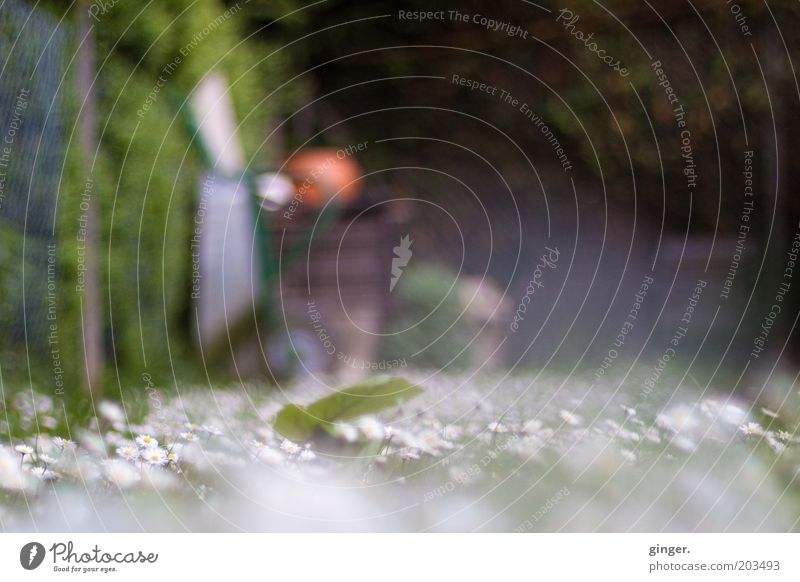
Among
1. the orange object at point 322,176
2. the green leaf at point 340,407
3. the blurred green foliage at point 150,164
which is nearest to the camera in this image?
the green leaf at point 340,407

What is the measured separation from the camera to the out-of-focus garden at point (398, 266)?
983 mm

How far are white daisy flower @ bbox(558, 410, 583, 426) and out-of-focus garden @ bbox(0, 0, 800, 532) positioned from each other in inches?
0.7

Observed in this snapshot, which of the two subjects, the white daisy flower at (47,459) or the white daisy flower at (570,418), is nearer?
the white daisy flower at (47,459)

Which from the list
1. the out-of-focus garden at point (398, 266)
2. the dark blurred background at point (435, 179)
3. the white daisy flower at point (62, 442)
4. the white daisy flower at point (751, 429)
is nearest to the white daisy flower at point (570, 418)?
the out-of-focus garden at point (398, 266)

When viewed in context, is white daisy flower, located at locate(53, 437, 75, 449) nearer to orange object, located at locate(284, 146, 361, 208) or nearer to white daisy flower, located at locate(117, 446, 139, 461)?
white daisy flower, located at locate(117, 446, 139, 461)

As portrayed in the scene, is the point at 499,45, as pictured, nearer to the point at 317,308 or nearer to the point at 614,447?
the point at 317,308

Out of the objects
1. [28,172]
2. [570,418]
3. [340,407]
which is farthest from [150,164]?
[570,418]

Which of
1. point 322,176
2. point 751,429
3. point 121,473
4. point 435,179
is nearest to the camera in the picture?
point 121,473

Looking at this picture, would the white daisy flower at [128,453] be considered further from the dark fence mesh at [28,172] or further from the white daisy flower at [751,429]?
the white daisy flower at [751,429]

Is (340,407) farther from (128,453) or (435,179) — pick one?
(435,179)

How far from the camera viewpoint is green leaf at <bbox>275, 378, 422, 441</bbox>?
1.04 m

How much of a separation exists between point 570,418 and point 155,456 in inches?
22.3

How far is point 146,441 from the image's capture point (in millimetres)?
996

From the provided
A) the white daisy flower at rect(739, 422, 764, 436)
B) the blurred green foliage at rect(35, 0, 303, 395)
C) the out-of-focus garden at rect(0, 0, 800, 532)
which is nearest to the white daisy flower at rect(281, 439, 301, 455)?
the out-of-focus garden at rect(0, 0, 800, 532)
